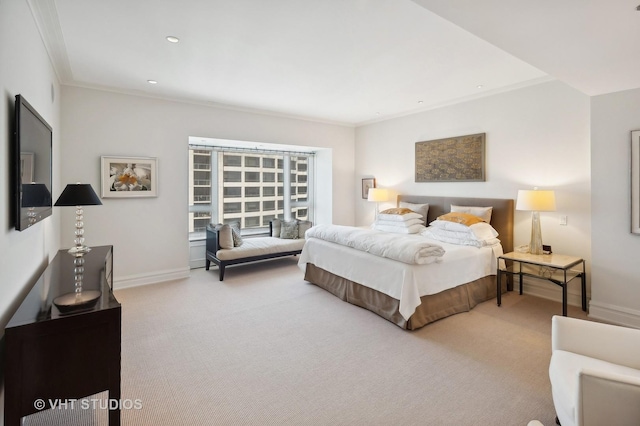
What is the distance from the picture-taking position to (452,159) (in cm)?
507

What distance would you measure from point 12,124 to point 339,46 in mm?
2509

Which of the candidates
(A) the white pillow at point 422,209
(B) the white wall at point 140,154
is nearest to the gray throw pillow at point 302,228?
(B) the white wall at point 140,154

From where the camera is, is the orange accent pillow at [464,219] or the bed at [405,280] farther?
the orange accent pillow at [464,219]

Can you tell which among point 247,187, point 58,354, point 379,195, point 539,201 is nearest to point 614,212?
point 539,201

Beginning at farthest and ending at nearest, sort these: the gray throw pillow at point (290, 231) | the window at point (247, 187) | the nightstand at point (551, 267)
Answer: the gray throw pillow at point (290, 231), the window at point (247, 187), the nightstand at point (551, 267)

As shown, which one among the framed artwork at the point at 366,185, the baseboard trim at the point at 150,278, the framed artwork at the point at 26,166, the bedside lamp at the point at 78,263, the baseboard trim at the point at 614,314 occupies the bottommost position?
the baseboard trim at the point at 614,314

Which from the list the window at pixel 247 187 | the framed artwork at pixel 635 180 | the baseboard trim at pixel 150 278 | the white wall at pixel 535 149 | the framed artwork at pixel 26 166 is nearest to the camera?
the framed artwork at pixel 26 166

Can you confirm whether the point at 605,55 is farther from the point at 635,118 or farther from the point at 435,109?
the point at 435,109

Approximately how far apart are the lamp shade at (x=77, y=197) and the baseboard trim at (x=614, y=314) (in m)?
4.90

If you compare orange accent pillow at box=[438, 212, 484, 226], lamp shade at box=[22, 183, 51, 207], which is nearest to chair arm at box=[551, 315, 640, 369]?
orange accent pillow at box=[438, 212, 484, 226]

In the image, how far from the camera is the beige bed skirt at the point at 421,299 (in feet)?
10.7

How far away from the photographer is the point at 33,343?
150 centimetres

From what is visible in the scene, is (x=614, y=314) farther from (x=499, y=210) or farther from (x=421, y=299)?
(x=421, y=299)

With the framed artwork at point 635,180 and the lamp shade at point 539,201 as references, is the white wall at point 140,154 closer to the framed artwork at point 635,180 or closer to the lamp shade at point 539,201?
→ the lamp shade at point 539,201
